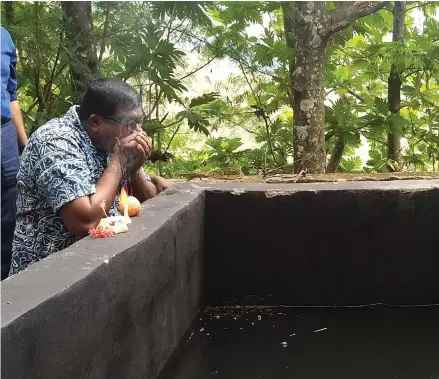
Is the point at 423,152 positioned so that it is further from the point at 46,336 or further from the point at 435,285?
the point at 46,336

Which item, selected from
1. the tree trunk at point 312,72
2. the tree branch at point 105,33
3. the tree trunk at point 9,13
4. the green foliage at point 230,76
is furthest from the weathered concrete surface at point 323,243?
the tree trunk at point 9,13

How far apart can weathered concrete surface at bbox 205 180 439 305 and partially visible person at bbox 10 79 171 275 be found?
900 millimetres

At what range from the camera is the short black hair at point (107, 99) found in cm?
214

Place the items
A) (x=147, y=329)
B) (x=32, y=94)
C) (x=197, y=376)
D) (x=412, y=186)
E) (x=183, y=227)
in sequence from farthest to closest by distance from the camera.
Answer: (x=32, y=94) < (x=412, y=186) < (x=183, y=227) < (x=197, y=376) < (x=147, y=329)

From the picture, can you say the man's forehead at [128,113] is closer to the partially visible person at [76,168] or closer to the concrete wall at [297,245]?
the partially visible person at [76,168]

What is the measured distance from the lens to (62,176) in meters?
1.93

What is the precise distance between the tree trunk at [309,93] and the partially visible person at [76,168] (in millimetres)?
2737

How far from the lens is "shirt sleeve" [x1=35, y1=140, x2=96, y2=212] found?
1.91 meters

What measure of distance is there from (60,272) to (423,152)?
7.21 m

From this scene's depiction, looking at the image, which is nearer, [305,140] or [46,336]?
[46,336]

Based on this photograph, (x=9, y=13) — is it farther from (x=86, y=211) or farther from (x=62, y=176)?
(x=86, y=211)

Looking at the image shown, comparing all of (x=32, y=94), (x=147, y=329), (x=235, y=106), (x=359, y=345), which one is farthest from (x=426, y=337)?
(x=235, y=106)

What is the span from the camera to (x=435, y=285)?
10.2 feet

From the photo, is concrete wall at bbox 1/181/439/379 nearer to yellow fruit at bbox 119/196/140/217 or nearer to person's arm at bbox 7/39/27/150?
yellow fruit at bbox 119/196/140/217
